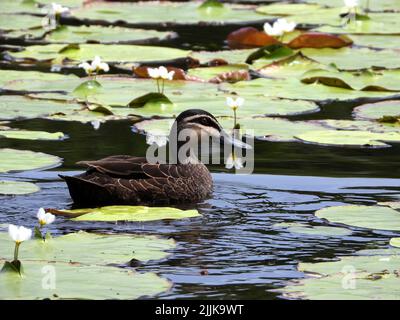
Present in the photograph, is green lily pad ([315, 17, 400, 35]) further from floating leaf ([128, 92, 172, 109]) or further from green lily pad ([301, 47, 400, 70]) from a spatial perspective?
floating leaf ([128, 92, 172, 109])

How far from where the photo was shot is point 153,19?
2028cm

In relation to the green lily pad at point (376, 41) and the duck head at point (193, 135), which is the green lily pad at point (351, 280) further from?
the green lily pad at point (376, 41)

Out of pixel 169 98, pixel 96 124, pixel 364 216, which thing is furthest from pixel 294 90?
pixel 364 216

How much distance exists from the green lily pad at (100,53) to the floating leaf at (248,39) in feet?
4.34

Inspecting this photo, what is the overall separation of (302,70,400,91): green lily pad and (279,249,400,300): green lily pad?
6.27 meters

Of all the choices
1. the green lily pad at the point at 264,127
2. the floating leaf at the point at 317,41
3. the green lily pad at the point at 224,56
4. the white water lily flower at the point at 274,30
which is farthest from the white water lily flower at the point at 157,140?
the floating leaf at the point at 317,41

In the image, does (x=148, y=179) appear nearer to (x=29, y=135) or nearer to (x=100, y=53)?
(x=29, y=135)

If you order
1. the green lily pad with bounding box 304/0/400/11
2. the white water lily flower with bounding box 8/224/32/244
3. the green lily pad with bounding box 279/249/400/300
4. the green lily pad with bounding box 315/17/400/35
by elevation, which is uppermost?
the green lily pad with bounding box 304/0/400/11

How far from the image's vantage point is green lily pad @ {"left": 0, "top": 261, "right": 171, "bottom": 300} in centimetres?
756

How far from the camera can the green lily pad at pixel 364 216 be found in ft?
31.4

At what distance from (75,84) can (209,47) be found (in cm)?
358

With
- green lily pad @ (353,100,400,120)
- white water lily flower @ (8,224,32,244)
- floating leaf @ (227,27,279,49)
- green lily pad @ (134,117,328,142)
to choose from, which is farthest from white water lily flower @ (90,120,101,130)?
white water lily flower @ (8,224,32,244)

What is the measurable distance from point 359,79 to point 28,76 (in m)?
4.09

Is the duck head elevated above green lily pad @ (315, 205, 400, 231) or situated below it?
above
